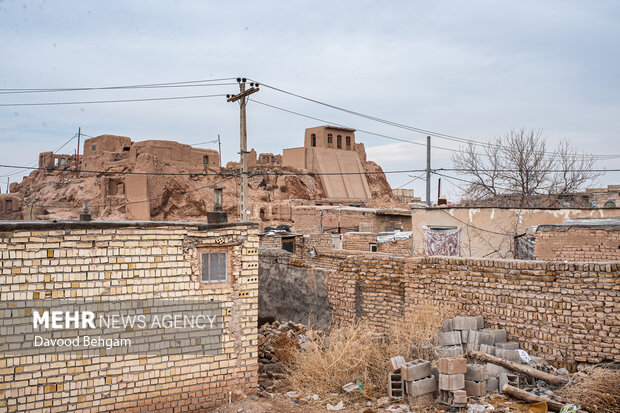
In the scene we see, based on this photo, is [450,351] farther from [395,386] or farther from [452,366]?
[395,386]

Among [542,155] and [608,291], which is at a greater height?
[542,155]

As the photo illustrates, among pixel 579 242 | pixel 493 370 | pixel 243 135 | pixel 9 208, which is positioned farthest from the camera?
pixel 9 208

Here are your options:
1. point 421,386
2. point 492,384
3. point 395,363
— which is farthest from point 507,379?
point 395,363

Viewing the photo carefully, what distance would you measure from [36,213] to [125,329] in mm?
30668

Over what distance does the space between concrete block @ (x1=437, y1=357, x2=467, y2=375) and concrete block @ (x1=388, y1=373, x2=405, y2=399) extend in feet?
1.97

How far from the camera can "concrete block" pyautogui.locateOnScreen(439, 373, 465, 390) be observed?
19.9ft

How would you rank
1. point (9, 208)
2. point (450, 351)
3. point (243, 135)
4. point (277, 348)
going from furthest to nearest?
point (9, 208)
point (243, 135)
point (277, 348)
point (450, 351)

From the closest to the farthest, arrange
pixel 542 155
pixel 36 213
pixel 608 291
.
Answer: pixel 608 291, pixel 542 155, pixel 36 213

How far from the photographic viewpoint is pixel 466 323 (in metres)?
7.38

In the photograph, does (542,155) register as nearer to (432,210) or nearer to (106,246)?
(432,210)

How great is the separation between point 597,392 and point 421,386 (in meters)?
2.03

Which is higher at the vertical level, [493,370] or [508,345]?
[508,345]

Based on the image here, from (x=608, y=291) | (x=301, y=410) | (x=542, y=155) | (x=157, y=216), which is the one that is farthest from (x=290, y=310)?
(x=157, y=216)

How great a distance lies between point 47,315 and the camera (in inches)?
233
